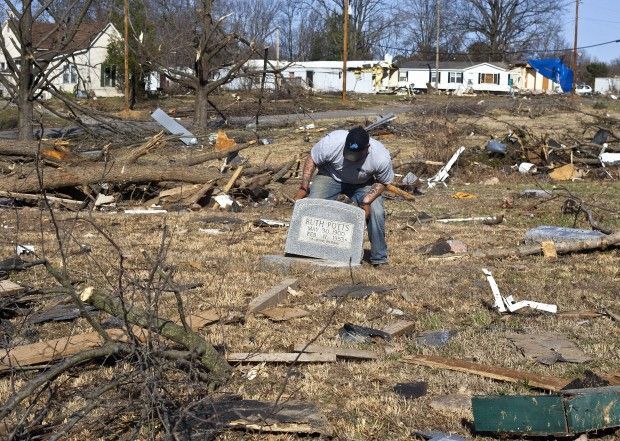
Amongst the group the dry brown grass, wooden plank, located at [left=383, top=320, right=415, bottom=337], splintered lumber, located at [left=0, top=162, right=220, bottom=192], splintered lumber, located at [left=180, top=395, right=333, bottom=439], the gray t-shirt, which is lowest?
the dry brown grass

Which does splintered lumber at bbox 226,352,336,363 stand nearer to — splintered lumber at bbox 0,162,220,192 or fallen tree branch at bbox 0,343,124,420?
fallen tree branch at bbox 0,343,124,420

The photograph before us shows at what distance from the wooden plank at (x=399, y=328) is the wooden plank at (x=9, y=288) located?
2.88 metres

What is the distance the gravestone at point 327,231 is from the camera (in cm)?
923

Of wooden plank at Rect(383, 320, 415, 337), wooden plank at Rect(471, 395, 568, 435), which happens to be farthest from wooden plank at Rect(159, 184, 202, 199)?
wooden plank at Rect(471, 395, 568, 435)

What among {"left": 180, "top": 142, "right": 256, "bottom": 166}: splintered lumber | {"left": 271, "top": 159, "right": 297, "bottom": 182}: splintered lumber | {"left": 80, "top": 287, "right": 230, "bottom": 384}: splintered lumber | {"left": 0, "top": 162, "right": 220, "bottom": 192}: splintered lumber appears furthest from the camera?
{"left": 180, "top": 142, "right": 256, "bottom": 166}: splintered lumber

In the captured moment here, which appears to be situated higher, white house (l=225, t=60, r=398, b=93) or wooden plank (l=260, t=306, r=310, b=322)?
white house (l=225, t=60, r=398, b=93)

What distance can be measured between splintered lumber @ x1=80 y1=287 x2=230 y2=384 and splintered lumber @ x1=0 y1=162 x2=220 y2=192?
824 centimetres

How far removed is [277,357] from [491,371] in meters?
1.40

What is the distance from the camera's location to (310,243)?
935 centimetres

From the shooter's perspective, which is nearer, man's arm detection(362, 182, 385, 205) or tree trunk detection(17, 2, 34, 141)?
man's arm detection(362, 182, 385, 205)

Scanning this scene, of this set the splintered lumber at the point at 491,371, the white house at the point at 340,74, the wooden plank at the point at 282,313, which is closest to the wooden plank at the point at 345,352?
the splintered lumber at the point at 491,371

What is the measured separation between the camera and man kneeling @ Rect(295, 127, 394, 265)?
9172mm

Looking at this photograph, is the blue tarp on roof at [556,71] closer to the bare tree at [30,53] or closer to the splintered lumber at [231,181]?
the bare tree at [30,53]

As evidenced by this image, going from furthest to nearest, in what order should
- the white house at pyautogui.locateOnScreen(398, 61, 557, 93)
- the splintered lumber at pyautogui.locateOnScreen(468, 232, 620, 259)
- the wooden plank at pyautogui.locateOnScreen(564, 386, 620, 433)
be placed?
the white house at pyautogui.locateOnScreen(398, 61, 557, 93) → the splintered lumber at pyautogui.locateOnScreen(468, 232, 620, 259) → the wooden plank at pyautogui.locateOnScreen(564, 386, 620, 433)
